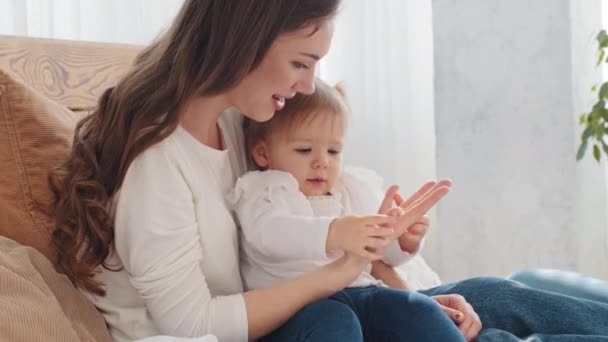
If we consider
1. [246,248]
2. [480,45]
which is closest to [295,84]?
[246,248]

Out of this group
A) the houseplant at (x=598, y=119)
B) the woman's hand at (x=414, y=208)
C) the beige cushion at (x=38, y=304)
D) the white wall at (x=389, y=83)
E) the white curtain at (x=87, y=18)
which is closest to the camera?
the beige cushion at (x=38, y=304)

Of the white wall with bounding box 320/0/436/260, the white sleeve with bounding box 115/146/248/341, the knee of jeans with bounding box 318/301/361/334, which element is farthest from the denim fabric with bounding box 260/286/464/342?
the white wall with bounding box 320/0/436/260

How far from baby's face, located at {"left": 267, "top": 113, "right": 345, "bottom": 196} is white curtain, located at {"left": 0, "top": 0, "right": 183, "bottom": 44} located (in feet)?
4.15

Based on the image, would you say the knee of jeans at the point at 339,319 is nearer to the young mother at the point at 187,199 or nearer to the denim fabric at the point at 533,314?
the young mother at the point at 187,199

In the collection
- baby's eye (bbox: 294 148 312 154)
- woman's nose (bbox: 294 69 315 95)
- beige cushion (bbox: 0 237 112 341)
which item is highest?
woman's nose (bbox: 294 69 315 95)

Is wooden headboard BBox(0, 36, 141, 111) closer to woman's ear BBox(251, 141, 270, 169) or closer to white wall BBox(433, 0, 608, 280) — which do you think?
woman's ear BBox(251, 141, 270, 169)

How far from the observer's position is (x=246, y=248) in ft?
4.87

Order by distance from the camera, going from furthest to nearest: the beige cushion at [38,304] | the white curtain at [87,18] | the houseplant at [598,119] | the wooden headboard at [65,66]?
the white curtain at [87,18] → the houseplant at [598,119] → the wooden headboard at [65,66] → the beige cushion at [38,304]

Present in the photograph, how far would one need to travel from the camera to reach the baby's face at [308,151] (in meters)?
1.54

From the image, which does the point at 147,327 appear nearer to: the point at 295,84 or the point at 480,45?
the point at 295,84

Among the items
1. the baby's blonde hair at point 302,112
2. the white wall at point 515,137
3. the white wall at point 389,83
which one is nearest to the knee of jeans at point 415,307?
the baby's blonde hair at point 302,112

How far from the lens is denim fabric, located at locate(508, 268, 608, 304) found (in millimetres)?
1556

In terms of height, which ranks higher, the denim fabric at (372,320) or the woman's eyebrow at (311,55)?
the woman's eyebrow at (311,55)

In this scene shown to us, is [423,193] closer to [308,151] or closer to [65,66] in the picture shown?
[308,151]
